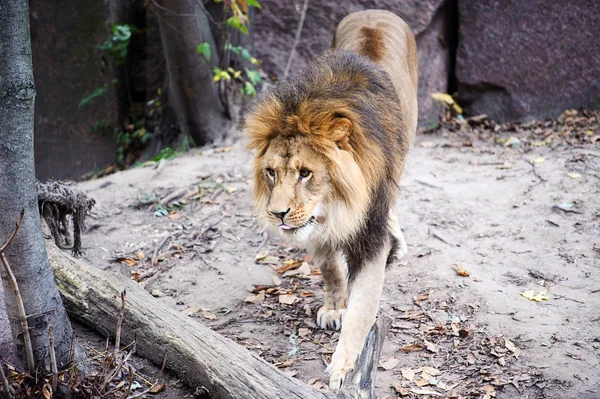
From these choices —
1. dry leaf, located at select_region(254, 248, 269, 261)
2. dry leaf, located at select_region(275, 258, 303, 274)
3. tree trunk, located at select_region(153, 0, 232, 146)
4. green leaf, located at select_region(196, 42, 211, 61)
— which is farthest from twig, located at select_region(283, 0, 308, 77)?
dry leaf, located at select_region(275, 258, 303, 274)

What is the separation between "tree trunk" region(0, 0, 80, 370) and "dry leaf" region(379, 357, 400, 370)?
5.43ft

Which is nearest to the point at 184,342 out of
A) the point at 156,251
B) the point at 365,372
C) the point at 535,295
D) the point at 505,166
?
the point at 365,372

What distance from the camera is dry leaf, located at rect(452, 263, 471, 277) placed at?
432cm

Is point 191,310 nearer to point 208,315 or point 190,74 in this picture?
point 208,315

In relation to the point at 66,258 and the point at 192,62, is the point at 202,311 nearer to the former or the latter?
the point at 66,258

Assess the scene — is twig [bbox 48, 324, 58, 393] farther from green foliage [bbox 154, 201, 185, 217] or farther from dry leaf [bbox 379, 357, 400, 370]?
green foliage [bbox 154, 201, 185, 217]

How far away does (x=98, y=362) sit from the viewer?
10.2ft

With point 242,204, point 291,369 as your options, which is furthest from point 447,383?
point 242,204

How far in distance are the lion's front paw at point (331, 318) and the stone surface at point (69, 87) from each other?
5.13 m

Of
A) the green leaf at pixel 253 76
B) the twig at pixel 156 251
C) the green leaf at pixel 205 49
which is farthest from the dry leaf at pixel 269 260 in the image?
the green leaf at pixel 253 76

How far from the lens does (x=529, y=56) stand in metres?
7.34

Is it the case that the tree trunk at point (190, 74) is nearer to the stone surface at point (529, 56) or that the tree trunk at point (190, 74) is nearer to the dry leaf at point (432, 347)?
the stone surface at point (529, 56)

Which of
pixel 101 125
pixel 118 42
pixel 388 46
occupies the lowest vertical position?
pixel 101 125

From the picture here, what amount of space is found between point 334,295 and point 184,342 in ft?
3.81
